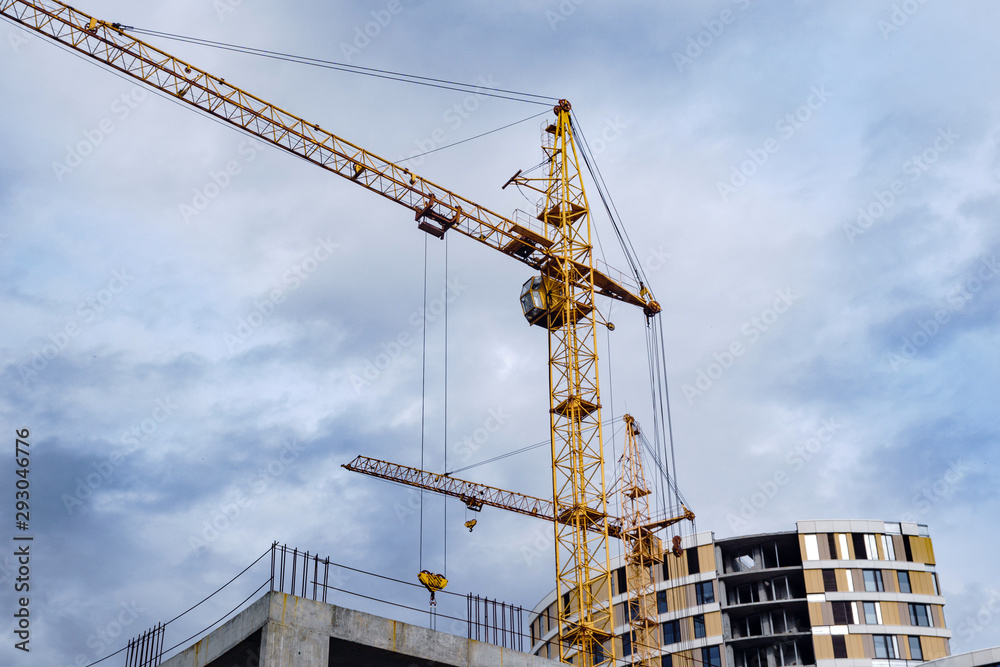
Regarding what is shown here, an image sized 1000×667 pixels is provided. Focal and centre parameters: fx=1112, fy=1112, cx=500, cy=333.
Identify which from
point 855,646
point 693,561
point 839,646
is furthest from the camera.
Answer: point 693,561

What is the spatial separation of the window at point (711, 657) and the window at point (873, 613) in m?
9.70

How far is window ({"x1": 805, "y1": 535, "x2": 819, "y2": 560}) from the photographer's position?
7300cm

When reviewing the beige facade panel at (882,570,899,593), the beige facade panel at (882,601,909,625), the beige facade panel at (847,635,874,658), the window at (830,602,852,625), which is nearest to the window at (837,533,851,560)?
the beige facade panel at (882,570,899,593)

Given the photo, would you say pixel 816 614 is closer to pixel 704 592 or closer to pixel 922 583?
pixel 704 592

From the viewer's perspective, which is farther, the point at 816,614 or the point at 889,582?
the point at 889,582

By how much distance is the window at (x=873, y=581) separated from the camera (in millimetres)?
72438

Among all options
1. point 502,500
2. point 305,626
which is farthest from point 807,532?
point 305,626

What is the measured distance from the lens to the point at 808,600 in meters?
71.6

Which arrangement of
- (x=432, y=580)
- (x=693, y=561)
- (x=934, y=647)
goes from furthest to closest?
(x=693, y=561) → (x=934, y=647) → (x=432, y=580)

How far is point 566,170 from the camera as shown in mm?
59719

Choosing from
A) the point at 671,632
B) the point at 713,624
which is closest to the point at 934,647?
the point at 713,624

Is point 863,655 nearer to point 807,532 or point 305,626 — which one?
point 807,532

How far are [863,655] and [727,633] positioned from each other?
8.50 meters

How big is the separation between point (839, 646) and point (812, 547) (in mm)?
6478
